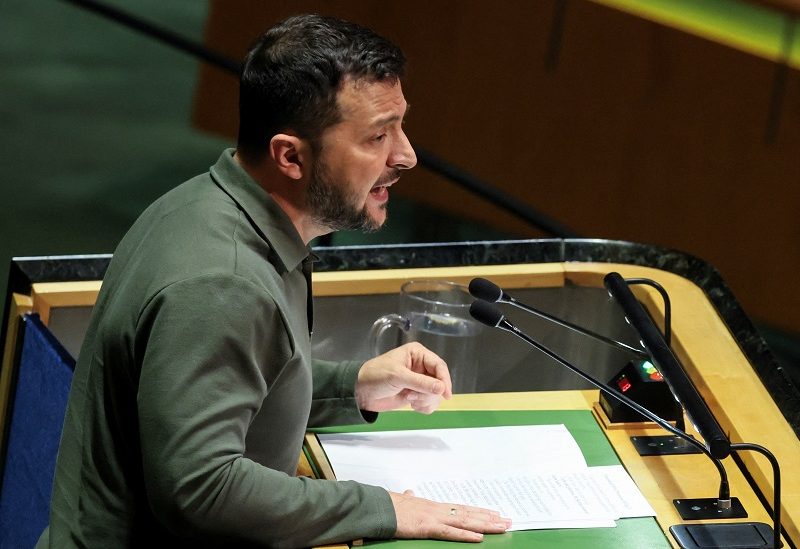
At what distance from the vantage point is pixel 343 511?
→ 1.83 m

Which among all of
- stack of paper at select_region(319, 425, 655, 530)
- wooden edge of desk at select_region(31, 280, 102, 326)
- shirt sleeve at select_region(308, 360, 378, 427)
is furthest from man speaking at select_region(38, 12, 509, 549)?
wooden edge of desk at select_region(31, 280, 102, 326)

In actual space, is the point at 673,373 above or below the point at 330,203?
below

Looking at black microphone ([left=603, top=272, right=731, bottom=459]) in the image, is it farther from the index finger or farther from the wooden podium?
the index finger

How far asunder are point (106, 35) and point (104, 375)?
542cm

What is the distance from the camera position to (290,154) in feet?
6.00

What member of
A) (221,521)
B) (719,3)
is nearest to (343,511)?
(221,521)

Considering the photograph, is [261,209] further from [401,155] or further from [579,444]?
[579,444]

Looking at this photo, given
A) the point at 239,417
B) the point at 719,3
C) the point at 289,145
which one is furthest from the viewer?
the point at 719,3

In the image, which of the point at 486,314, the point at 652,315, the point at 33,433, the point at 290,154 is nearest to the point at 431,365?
the point at 486,314

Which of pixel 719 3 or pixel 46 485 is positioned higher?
pixel 719 3

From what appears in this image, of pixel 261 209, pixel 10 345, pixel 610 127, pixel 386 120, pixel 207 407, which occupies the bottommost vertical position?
pixel 610 127

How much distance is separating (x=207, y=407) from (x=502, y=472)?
59 centimetres

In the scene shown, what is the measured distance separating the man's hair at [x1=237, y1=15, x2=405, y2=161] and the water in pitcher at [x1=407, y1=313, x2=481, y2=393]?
2.67 feet

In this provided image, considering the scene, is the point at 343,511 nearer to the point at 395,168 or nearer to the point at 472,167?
the point at 395,168
